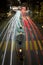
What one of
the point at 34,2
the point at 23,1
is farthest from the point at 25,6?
the point at 34,2

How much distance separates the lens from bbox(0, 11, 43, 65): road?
35375 millimetres

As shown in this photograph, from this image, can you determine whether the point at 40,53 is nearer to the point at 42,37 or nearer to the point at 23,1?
the point at 42,37

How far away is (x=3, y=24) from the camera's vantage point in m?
66.6

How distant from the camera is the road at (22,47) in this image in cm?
3538

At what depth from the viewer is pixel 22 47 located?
41.8 m

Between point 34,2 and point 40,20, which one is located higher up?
point 34,2

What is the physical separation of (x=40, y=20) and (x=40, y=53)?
28.4 m

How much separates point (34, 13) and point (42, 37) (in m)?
27.5

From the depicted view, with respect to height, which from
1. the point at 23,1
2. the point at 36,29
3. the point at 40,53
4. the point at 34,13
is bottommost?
the point at 40,53

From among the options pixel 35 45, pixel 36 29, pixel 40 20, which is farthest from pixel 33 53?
pixel 40 20

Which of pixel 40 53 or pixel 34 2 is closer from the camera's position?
pixel 40 53

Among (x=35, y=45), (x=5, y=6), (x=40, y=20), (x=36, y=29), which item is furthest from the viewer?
(x=5, y=6)

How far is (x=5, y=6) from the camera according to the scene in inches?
2975

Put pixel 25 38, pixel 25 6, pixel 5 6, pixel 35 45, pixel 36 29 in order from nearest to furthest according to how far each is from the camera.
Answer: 1. pixel 35 45
2. pixel 25 38
3. pixel 36 29
4. pixel 5 6
5. pixel 25 6
